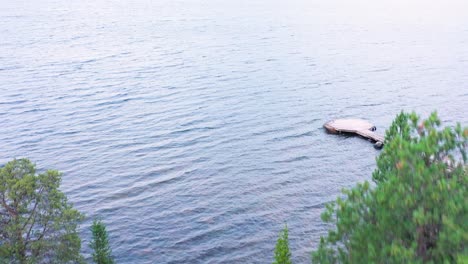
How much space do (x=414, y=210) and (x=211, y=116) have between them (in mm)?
70193

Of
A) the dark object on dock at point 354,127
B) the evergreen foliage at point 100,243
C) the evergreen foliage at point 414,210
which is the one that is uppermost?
the dark object on dock at point 354,127

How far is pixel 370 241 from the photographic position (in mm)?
17891

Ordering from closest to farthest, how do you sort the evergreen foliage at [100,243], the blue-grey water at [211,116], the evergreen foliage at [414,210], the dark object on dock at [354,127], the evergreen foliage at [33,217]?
the evergreen foliage at [414,210], the evergreen foliage at [33,217], the evergreen foliage at [100,243], the blue-grey water at [211,116], the dark object on dock at [354,127]

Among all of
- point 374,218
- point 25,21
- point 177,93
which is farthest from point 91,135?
point 25,21

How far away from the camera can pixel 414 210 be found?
16781mm

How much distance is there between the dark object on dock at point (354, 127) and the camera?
76.5 meters

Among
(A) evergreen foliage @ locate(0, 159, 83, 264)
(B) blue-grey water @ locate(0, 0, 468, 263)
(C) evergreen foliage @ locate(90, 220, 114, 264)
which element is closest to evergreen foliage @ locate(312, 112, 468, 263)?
(A) evergreen foliage @ locate(0, 159, 83, 264)

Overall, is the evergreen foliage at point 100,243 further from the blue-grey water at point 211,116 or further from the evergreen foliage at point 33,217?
the blue-grey water at point 211,116

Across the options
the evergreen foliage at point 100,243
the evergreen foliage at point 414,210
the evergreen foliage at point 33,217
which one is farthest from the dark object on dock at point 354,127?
the evergreen foliage at point 414,210

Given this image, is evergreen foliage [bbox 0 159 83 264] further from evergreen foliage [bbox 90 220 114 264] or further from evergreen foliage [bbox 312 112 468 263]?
evergreen foliage [bbox 312 112 468 263]

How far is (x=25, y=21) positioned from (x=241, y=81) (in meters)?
110

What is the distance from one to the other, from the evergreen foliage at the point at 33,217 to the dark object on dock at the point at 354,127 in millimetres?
50152

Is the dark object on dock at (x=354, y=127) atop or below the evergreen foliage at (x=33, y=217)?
atop

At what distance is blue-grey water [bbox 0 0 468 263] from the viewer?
56375 mm
